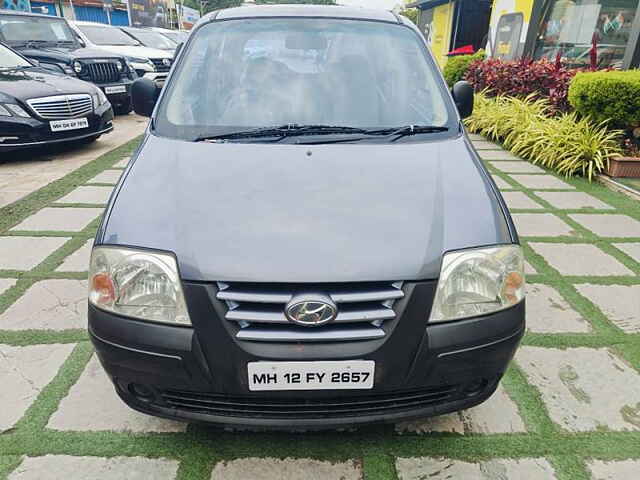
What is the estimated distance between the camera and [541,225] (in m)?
3.98

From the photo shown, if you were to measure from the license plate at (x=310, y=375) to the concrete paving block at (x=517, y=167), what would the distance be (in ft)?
16.1

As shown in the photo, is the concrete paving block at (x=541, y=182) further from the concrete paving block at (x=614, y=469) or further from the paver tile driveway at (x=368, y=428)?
the concrete paving block at (x=614, y=469)

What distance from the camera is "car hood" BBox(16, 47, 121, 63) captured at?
7.87 meters

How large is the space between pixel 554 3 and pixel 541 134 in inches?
200

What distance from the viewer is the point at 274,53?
8.14 feet

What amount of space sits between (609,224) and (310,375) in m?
3.68

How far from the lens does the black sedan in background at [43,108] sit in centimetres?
535

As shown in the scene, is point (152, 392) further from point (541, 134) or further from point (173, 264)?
point (541, 134)

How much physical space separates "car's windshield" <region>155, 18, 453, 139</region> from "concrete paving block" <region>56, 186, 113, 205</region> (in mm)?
2423

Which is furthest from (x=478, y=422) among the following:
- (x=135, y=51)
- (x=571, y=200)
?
(x=135, y=51)

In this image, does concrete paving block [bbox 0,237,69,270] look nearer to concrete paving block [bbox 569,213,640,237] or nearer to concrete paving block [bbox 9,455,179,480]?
concrete paving block [bbox 9,455,179,480]

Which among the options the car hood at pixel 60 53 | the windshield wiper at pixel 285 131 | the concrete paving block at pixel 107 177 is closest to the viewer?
the windshield wiper at pixel 285 131

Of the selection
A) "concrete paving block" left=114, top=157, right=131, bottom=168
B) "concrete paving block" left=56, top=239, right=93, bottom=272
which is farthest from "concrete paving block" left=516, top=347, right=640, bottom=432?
"concrete paving block" left=114, top=157, right=131, bottom=168

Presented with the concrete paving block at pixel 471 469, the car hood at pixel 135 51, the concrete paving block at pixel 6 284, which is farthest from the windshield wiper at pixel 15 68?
the concrete paving block at pixel 471 469
